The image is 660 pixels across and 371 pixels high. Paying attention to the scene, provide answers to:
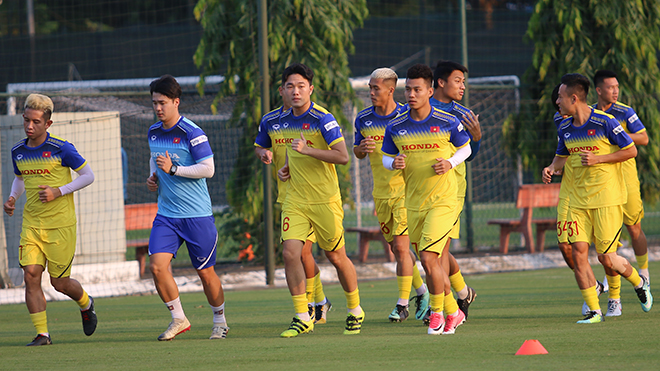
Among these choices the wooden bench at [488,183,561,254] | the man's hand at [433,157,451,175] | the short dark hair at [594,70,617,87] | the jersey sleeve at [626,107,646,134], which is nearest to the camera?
the man's hand at [433,157,451,175]

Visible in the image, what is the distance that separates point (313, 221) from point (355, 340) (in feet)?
3.69

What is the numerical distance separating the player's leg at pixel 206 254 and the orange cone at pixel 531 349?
253 cm

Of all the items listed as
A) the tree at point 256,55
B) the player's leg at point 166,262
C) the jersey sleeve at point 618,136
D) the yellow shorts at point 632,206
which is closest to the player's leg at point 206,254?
the player's leg at point 166,262

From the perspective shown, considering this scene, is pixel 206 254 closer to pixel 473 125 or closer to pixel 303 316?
pixel 303 316

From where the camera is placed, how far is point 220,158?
20422mm

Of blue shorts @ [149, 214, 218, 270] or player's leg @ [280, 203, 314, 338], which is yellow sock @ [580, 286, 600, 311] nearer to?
player's leg @ [280, 203, 314, 338]

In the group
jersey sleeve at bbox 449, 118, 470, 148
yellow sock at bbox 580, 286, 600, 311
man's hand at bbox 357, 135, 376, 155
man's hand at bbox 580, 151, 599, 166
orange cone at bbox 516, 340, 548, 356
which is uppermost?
jersey sleeve at bbox 449, 118, 470, 148

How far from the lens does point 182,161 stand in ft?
21.6

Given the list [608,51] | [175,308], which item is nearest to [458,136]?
[175,308]

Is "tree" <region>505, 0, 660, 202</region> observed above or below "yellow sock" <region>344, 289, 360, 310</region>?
above

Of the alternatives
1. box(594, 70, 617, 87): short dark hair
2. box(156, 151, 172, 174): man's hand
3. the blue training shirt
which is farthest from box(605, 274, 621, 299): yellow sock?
box(156, 151, 172, 174): man's hand

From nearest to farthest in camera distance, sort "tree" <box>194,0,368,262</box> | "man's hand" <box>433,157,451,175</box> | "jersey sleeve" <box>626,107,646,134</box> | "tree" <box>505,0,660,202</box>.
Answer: "man's hand" <box>433,157,451,175</box>, "jersey sleeve" <box>626,107,646,134</box>, "tree" <box>194,0,368,262</box>, "tree" <box>505,0,660,202</box>

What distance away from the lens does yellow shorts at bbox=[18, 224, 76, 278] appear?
681 cm

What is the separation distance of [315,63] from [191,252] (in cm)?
611
